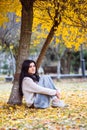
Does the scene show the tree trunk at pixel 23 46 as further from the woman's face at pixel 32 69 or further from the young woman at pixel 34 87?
the woman's face at pixel 32 69

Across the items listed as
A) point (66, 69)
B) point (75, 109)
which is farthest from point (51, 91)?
point (66, 69)

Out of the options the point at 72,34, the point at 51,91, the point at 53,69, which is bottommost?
the point at 53,69

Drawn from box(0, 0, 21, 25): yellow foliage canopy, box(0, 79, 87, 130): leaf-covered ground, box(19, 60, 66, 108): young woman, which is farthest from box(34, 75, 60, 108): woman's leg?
box(0, 0, 21, 25): yellow foliage canopy

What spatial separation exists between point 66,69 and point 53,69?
7.44 metres

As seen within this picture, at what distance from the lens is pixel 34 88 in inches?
305

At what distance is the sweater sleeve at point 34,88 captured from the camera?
762 cm

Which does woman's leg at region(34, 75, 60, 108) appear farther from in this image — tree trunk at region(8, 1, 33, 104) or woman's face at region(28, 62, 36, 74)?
tree trunk at region(8, 1, 33, 104)

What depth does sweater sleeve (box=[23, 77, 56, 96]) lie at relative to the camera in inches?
300

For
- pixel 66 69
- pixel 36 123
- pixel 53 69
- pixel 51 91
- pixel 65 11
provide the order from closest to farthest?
pixel 36 123 < pixel 51 91 < pixel 65 11 < pixel 66 69 < pixel 53 69

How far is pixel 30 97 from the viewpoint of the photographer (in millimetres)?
7957

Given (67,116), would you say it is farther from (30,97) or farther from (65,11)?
(65,11)

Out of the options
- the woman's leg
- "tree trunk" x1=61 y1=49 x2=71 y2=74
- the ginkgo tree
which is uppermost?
the ginkgo tree

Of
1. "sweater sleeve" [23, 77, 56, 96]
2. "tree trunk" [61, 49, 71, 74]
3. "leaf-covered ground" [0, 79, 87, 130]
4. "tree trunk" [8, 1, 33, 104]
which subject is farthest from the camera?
"tree trunk" [61, 49, 71, 74]

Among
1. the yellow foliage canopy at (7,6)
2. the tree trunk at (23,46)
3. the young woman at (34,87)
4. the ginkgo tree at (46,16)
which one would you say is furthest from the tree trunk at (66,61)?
the young woman at (34,87)
